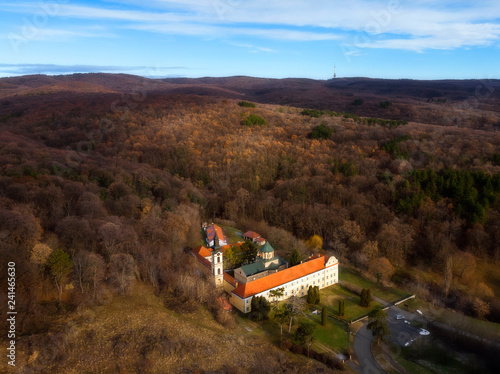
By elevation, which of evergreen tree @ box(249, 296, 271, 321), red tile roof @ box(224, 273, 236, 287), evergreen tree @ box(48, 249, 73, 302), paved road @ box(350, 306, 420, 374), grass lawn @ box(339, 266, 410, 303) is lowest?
grass lawn @ box(339, 266, 410, 303)

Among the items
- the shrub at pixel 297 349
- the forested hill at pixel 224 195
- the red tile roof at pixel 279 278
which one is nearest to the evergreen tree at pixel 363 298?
the red tile roof at pixel 279 278

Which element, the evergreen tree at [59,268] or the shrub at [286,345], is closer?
the evergreen tree at [59,268]

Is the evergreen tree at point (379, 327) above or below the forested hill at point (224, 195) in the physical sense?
below

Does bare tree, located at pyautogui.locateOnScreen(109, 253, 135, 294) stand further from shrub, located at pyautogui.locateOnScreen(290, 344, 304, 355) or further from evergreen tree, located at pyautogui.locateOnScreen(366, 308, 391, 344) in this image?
evergreen tree, located at pyautogui.locateOnScreen(366, 308, 391, 344)

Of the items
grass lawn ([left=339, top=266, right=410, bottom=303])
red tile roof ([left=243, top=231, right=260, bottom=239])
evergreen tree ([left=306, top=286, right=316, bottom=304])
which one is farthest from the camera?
red tile roof ([left=243, top=231, right=260, bottom=239])

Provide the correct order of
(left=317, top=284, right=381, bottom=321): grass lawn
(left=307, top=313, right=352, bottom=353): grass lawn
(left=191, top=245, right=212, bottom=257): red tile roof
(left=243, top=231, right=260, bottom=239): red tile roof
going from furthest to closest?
1. (left=243, top=231, right=260, bottom=239): red tile roof
2. (left=191, top=245, right=212, bottom=257): red tile roof
3. (left=317, top=284, right=381, bottom=321): grass lawn
4. (left=307, top=313, right=352, bottom=353): grass lawn

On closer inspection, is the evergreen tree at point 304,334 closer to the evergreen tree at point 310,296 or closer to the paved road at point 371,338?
the paved road at point 371,338

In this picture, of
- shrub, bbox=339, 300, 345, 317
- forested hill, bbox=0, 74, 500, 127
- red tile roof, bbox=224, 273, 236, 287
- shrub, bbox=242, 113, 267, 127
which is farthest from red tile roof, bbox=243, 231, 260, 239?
forested hill, bbox=0, 74, 500, 127

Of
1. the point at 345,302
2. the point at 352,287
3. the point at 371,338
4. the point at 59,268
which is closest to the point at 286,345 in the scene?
the point at 371,338
